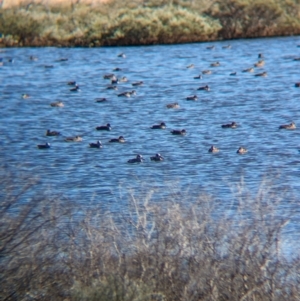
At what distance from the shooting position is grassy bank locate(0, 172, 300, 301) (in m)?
7.50

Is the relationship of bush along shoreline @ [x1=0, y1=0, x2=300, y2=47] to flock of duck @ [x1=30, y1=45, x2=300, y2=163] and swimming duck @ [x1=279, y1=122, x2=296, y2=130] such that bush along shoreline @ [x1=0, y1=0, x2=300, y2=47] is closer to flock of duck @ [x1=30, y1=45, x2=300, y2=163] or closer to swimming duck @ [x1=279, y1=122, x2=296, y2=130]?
flock of duck @ [x1=30, y1=45, x2=300, y2=163]

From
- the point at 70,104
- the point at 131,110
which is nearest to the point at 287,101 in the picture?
the point at 131,110

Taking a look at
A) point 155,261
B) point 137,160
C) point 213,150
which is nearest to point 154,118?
point 213,150

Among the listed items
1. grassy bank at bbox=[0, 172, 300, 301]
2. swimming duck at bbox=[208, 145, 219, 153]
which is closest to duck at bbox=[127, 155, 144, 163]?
swimming duck at bbox=[208, 145, 219, 153]

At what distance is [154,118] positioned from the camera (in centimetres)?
1834

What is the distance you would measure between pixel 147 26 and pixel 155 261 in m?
22.8

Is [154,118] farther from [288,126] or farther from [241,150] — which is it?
[241,150]

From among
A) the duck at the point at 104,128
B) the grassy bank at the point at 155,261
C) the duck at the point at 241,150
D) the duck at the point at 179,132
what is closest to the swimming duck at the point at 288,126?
the duck at the point at 179,132

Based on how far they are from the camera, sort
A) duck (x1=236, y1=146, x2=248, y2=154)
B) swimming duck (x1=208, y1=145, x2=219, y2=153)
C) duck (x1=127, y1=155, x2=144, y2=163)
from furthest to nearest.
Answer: swimming duck (x1=208, y1=145, x2=219, y2=153) → duck (x1=236, y1=146, x2=248, y2=154) → duck (x1=127, y1=155, x2=144, y2=163)

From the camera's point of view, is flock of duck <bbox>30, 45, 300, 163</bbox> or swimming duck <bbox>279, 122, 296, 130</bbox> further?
swimming duck <bbox>279, 122, 296, 130</bbox>

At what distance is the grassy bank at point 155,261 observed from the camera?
7.50 m

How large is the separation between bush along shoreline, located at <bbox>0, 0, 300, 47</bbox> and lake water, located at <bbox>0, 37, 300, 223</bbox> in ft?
A: 3.30

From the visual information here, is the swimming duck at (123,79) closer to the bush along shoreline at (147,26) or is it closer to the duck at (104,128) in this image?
the duck at (104,128)

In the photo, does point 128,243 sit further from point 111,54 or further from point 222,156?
point 111,54
